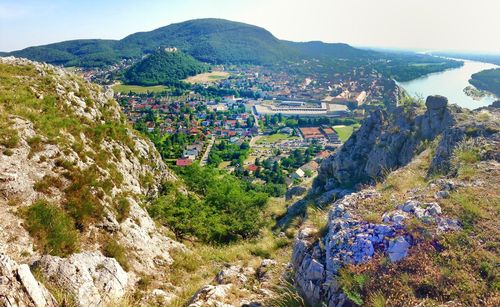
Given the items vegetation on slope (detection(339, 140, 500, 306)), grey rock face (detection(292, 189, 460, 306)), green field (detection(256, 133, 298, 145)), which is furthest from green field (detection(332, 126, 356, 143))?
grey rock face (detection(292, 189, 460, 306))

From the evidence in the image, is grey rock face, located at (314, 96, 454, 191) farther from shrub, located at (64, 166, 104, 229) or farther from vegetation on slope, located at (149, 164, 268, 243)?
shrub, located at (64, 166, 104, 229)

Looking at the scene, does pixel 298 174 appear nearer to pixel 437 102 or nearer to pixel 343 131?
pixel 437 102

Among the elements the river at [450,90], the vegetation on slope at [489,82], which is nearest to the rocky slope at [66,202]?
the river at [450,90]

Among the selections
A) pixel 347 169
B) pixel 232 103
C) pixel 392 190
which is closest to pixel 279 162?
pixel 347 169

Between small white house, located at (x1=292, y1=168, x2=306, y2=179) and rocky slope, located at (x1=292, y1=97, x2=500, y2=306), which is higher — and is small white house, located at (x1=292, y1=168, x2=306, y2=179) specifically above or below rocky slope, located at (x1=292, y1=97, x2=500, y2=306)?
below

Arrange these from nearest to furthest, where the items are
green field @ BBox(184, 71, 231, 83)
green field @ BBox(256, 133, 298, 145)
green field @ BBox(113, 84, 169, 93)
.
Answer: green field @ BBox(256, 133, 298, 145)
green field @ BBox(113, 84, 169, 93)
green field @ BBox(184, 71, 231, 83)

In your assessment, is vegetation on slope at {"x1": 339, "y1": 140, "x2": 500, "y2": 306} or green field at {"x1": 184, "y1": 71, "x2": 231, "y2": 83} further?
green field at {"x1": 184, "y1": 71, "x2": 231, "y2": 83}

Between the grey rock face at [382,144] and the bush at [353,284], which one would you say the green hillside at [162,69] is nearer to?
the grey rock face at [382,144]

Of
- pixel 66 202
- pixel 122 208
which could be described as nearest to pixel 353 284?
pixel 66 202
